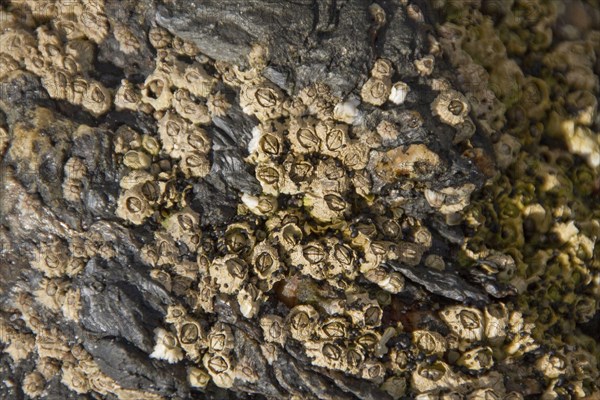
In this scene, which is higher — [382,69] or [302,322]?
[382,69]

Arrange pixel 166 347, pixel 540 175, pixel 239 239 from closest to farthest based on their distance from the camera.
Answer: pixel 166 347 → pixel 239 239 → pixel 540 175

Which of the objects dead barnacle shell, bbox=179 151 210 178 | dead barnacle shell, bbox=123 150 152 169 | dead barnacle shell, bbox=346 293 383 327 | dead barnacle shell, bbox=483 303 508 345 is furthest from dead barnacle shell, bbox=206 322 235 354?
dead barnacle shell, bbox=483 303 508 345

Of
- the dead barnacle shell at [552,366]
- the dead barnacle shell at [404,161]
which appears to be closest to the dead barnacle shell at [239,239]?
the dead barnacle shell at [404,161]

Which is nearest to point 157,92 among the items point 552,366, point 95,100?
point 95,100

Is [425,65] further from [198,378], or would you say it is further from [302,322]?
[198,378]

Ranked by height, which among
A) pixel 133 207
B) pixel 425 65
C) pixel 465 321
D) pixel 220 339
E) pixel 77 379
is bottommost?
pixel 77 379

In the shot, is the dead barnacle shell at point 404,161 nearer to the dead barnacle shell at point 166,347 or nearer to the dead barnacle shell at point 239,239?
the dead barnacle shell at point 239,239

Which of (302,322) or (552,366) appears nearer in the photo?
(302,322)
